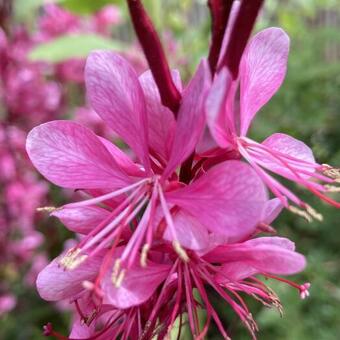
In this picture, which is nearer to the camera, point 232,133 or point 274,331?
point 232,133

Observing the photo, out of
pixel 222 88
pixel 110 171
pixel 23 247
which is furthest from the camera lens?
pixel 23 247

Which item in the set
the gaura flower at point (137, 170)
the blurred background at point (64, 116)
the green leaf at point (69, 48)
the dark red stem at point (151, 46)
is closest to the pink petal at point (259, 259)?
the gaura flower at point (137, 170)

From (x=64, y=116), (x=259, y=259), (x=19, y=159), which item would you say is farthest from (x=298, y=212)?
(x=64, y=116)

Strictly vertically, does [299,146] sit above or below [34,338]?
above

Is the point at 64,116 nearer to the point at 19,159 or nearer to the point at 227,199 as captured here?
the point at 19,159

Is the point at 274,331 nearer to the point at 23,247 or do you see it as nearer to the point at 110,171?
the point at 23,247

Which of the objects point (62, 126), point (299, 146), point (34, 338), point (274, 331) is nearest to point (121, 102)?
point (62, 126)
